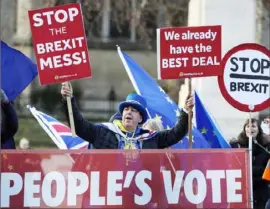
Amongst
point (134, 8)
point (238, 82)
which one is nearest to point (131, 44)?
point (134, 8)

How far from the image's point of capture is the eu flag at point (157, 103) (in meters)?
9.03

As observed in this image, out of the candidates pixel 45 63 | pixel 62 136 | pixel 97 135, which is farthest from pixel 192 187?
pixel 62 136

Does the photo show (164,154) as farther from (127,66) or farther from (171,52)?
(127,66)

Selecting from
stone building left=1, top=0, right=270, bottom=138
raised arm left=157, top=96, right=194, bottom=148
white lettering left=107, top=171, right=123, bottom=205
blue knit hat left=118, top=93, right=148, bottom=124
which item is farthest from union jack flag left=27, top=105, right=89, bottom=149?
stone building left=1, top=0, right=270, bottom=138

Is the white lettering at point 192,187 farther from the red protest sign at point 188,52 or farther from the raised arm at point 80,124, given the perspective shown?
the red protest sign at point 188,52

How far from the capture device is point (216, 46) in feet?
25.2

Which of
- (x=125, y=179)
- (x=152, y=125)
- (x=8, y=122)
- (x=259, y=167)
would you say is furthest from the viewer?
(x=259, y=167)

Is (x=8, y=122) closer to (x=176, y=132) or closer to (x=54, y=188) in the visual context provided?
(x=54, y=188)

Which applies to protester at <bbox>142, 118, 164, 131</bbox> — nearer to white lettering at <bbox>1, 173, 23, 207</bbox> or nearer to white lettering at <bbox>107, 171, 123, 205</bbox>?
white lettering at <bbox>107, 171, 123, 205</bbox>

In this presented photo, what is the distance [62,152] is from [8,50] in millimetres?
2849

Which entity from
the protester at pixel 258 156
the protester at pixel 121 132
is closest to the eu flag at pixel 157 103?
the protester at pixel 258 156

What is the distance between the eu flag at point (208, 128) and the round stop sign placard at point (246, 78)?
148 cm

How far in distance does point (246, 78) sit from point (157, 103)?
2120 mm

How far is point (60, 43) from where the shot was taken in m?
7.01
